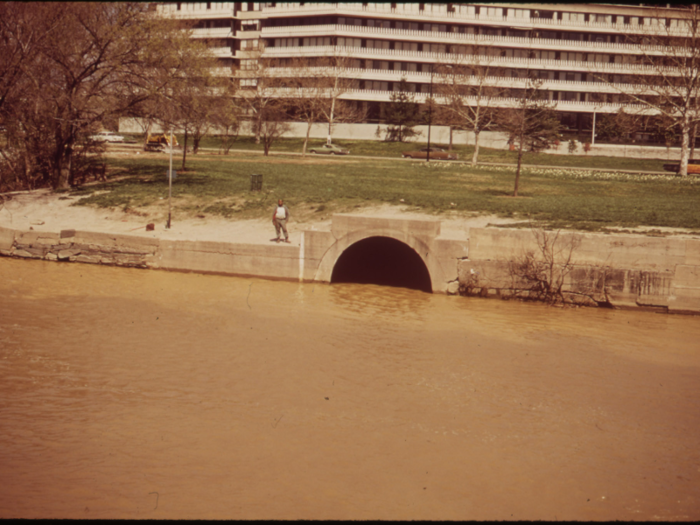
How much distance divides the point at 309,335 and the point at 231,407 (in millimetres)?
5058

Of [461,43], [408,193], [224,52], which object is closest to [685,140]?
[408,193]

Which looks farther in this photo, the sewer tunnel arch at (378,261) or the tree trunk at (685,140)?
the tree trunk at (685,140)

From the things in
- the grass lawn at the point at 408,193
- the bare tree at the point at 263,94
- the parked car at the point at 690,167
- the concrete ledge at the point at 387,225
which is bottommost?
the concrete ledge at the point at 387,225

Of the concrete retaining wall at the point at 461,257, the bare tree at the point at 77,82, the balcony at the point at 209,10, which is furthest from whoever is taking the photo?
the balcony at the point at 209,10

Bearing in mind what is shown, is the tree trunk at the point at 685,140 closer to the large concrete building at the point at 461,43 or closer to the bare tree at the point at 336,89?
the bare tree at the point at 336,89

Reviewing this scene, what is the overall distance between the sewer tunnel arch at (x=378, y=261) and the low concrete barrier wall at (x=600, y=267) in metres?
1.77

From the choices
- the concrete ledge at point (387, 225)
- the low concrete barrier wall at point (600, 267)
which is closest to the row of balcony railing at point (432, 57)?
the concrete ledge at point (387, 225)

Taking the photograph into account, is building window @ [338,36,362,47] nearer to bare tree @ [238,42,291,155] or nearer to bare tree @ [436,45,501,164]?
bare tree @ [238,42,291,155]

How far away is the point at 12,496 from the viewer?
920 cm

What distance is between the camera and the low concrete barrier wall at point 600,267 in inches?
803

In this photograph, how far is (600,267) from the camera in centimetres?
2094

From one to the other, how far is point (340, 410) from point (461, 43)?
3057 inches

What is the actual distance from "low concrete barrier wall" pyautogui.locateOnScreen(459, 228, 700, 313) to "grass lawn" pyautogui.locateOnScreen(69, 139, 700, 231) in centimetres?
331

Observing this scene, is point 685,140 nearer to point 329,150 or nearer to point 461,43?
point 329,150
